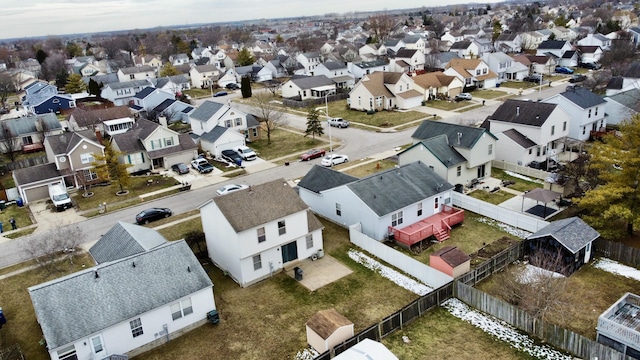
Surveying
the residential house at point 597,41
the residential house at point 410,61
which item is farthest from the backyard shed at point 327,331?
the residential house at point 597,41

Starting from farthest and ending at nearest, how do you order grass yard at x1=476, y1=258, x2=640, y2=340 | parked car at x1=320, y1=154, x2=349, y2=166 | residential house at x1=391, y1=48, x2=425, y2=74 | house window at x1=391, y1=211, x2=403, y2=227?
residential house at x1=391, y1=48, x2=425, y2=74
parked car at x1=320, y1=154, x2=349, y2=166
house window at x1=391, y1=211, x2=403, y2=227
grass yard at x1=476, y1=258, x2=640, y2=340

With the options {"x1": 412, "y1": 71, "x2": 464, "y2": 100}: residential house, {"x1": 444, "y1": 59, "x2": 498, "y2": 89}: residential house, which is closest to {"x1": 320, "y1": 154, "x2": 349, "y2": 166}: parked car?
{"x1": 412, "y1": 71, "x2": 464, "y2": 100}: residential house

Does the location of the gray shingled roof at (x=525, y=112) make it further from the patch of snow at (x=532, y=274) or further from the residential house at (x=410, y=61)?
the residential house at (x=410, y=61)

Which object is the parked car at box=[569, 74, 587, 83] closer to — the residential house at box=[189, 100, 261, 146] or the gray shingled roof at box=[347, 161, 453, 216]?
the residential house at box=[189, 100, 261, 146]

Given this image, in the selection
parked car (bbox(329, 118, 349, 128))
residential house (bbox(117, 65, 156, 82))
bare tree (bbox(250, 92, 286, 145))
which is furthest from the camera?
residential house (bbox(117, 65, 156, 82))

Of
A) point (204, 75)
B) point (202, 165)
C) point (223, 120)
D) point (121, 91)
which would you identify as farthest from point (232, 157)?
point (204, 75)

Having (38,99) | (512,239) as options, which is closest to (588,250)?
(512,239)
